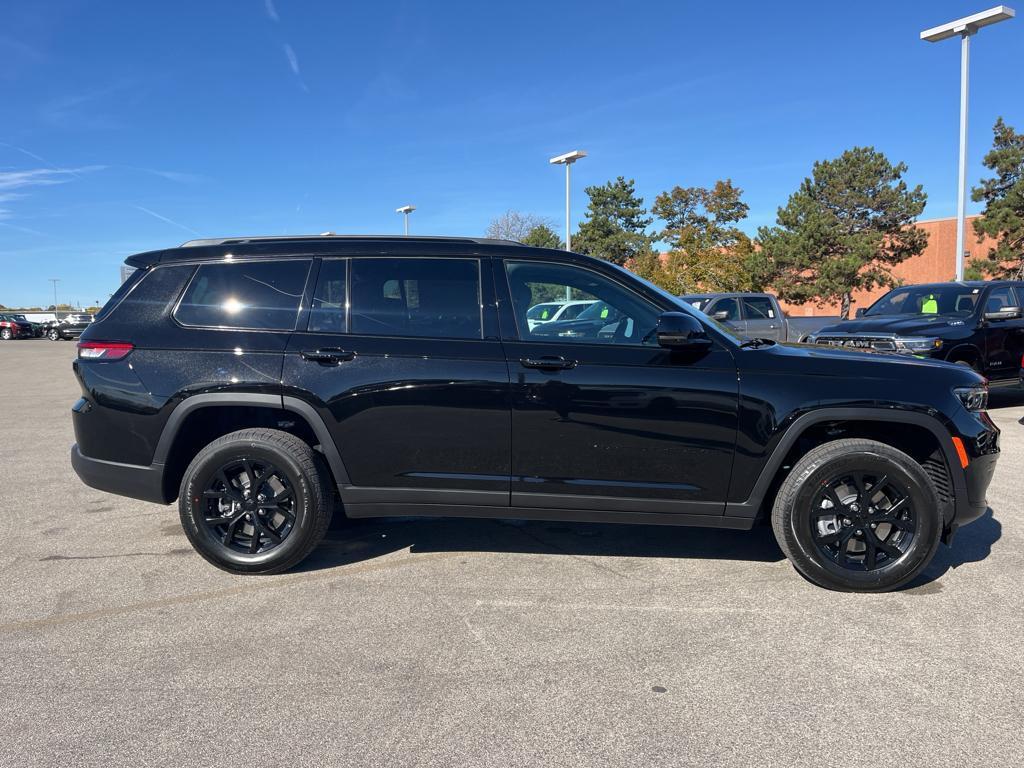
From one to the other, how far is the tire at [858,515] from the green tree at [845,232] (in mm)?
36677

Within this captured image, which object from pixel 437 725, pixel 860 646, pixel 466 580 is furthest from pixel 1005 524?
pixel 437 725

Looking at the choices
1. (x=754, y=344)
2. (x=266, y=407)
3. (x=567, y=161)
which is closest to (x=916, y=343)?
(x=754, y=344)

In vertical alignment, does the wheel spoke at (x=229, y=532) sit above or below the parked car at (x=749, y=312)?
below

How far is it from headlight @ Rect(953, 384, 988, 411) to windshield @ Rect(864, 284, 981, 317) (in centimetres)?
702

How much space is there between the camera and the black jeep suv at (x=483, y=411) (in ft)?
12.6

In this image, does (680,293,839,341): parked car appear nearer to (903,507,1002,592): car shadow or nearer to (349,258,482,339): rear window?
(903,507,1002,592): car shadow

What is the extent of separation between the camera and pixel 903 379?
387 centimetres

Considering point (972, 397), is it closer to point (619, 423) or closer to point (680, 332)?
point (680, 332)

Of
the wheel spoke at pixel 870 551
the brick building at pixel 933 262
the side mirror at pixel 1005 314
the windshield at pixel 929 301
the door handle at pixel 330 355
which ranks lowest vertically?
the wheel spoke at pixel 870 551

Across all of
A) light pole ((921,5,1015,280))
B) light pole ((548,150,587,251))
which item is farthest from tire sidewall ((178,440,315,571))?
light pole ((548,150,587,251))

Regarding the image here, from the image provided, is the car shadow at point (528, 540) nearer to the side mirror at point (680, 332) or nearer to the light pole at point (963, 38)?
the side mirror at point (680, 332)

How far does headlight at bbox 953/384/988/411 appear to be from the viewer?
3.96 m

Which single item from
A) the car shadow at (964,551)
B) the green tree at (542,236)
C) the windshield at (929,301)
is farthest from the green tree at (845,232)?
the car shadow at (964,551)

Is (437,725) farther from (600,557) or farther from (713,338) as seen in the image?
(713,338)
